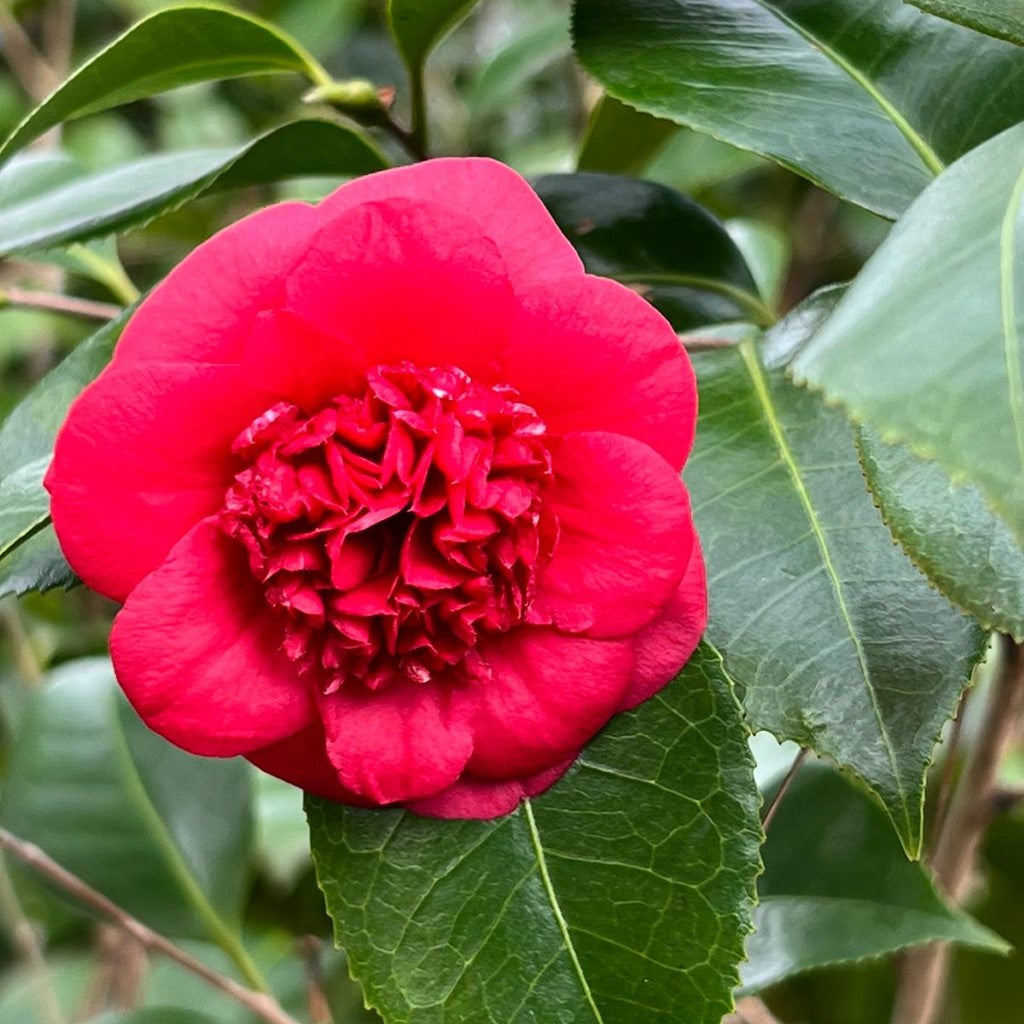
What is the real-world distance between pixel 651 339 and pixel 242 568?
0.59 feet

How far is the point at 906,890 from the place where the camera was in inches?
32.5

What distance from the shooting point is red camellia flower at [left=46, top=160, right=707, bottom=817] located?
47 cm

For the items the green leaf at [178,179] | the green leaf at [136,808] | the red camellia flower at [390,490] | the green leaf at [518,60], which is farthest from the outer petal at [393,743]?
the green leaf at [518,60]

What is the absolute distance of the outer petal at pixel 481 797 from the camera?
52 centimetres

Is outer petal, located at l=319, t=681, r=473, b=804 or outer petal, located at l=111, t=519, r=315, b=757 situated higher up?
outer petal, located at l=111, t=519, r=315, b=757

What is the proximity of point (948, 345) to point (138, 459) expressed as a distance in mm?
285

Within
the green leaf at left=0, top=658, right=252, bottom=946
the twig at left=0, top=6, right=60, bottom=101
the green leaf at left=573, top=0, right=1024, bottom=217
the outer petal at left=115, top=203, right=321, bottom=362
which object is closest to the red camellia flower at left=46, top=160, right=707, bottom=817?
the outer petal at left=115, top=203, right=321, bottom=362

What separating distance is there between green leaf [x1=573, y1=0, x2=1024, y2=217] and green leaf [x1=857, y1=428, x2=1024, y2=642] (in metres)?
0.19

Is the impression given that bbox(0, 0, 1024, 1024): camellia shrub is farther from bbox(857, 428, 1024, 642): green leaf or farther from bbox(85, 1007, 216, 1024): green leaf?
bbox(85, 1007, 216, 1024): green leaf

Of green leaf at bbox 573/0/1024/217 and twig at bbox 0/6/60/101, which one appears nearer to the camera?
green leaf at bbox 573/0/1024/217

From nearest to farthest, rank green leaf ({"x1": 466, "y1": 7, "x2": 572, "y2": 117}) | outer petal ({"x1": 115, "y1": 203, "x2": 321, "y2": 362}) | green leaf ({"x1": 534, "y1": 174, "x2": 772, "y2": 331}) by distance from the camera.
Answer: outer petal ({"x1": 115, "y1": 203, "x2": 321, "y2": 362}), green leaf ({"x1": 534, "y1": 174, "x2": 772, "y2": 331}), green leaf ({"x1": 466, "y1": 7, "x2": 572, "y2": 117})

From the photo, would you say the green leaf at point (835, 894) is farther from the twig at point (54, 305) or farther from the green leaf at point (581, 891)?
the twig at point (54, 305)

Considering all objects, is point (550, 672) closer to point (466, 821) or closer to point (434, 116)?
point (466, 821)

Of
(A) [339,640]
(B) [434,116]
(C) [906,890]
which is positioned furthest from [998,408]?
(B) [434,116]
